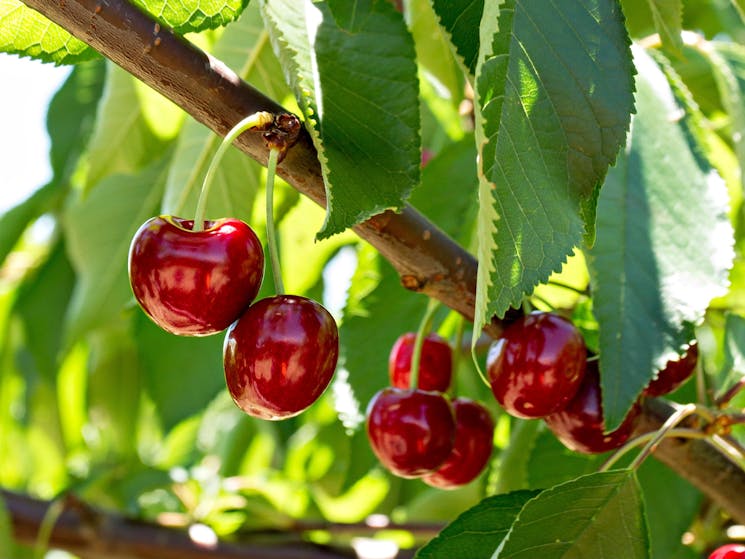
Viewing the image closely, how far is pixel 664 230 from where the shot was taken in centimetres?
89

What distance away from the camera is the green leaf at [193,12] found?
698mm

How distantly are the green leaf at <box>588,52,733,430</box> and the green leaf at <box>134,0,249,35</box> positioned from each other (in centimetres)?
36

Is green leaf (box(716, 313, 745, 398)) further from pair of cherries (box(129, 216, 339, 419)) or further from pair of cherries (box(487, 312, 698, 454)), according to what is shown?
pair of cherries (box(129, 216, 339, 419))

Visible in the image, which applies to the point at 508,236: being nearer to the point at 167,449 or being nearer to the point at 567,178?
the point at 567,178

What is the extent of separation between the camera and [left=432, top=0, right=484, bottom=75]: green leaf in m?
0.70

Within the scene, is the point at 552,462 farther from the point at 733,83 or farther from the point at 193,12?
the point at 193,12

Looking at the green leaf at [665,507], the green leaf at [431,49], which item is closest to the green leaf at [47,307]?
the green leaf at [431,49]

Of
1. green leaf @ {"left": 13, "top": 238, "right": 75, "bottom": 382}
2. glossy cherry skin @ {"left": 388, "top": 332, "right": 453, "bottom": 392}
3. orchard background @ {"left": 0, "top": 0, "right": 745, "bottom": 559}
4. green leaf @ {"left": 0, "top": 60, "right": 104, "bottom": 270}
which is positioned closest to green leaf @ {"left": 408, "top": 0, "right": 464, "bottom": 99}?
orchard background @ {"left": 0, "top": 0, "right": 745, "bottom": 559}

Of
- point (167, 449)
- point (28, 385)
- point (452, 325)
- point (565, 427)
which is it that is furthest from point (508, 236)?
Answer: point (167, 449)

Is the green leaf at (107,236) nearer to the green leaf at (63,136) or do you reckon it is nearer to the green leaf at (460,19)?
the green leaf at (63,136)

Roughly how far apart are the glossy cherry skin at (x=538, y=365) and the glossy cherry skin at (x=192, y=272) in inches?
9.9

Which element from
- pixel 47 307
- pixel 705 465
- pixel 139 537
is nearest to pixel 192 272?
pixel 705 465

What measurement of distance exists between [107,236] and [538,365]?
88 centimetres

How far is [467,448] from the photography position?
98cm
